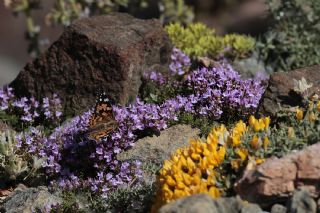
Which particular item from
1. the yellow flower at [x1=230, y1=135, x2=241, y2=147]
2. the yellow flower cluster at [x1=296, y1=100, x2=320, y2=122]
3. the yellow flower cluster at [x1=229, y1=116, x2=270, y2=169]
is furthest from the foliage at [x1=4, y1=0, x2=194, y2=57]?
the yellow flower at [x1=230, y1=135, x2=241, y2=147]

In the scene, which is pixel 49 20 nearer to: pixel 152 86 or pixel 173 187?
pixel 152 86

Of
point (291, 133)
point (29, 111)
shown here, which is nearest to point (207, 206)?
point (291, 133)

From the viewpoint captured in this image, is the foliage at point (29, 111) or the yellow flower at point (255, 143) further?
the foliage at point (29, 111)

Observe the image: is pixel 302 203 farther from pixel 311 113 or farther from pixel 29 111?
pixel 29 111

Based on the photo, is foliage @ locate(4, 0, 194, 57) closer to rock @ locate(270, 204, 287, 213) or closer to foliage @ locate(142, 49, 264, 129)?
foliage @ locate(142, 49, 264, 129)

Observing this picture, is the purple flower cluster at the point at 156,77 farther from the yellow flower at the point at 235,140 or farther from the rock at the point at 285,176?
the rock at the point at 285,176

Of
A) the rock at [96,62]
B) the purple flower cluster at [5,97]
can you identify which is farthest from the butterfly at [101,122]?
the purple flower cluster at [5,97]

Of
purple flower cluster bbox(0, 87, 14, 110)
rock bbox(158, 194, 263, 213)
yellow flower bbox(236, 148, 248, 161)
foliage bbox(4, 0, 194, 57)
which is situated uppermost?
foliage bbox(4, 0, 194, 57)
